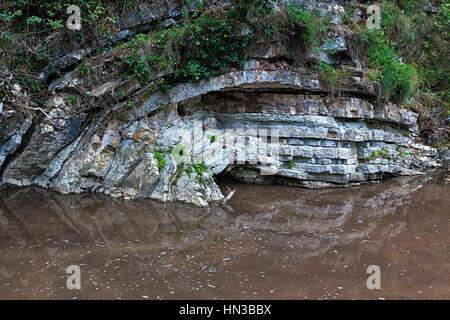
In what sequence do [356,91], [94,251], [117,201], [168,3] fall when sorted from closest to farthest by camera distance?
[94,251] < [117,201] < [168,3] < [356,91]

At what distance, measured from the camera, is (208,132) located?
7.50m

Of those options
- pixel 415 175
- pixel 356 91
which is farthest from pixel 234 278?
pixel 415 175

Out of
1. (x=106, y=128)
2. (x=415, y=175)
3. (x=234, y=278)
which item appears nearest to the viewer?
(x=234, y=278)

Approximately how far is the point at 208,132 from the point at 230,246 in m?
3.23

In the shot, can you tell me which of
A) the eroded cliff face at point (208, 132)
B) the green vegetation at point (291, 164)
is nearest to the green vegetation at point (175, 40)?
the eroded cliff face at point (208, 132)

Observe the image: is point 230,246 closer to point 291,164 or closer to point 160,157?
point 160,157

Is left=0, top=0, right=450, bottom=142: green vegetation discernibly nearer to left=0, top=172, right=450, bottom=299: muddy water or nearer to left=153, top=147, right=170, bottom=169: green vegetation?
left=153, top=147, right=170, bottom=169: green vegetation

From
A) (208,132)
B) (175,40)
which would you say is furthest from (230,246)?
(175,40)

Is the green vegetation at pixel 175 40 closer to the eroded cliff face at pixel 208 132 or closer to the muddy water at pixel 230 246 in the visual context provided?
the eroded cliff face at pixel 208 132

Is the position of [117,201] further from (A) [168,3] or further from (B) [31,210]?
(A) [168,3]

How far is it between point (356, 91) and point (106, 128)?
221 inches

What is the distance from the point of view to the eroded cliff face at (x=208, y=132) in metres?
6.77

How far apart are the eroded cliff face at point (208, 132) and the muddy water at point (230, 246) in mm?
536

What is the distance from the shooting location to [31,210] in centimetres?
593
